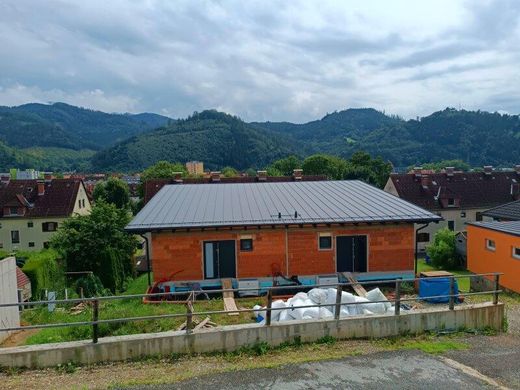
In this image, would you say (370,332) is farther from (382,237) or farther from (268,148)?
(268,148)

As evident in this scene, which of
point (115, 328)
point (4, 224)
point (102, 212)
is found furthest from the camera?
point (4, 224)

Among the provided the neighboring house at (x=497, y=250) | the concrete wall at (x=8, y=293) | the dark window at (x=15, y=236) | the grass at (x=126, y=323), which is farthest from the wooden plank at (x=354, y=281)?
the dark window at (x=15, y=236)

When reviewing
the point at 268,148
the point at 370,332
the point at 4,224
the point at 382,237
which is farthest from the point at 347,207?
the point at 268,148

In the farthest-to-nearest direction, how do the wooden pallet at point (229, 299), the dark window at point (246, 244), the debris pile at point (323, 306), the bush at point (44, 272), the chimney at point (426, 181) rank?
1. the chimney at point (426, 181)
2. the bush at point (44, 272)
3. the dark window at point (246, 244)
4. the wooden pallet at point (229, 299)
5. the debris pile at point (323, 306)

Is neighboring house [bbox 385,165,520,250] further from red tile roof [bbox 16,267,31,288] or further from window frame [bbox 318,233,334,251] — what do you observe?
red tile roof [bbox 16,267,31,288]

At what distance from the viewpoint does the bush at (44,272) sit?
19734 millimetres

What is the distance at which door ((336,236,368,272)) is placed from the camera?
15906 millimetres

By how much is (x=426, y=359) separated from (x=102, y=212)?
74.6 ft

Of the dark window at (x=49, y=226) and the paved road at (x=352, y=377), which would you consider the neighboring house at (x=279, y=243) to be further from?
the dark window at (x=49, y=226)

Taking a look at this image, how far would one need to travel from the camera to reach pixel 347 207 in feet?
56.8

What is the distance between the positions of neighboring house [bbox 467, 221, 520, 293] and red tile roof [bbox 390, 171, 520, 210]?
2238 cm

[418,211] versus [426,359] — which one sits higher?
[418,211]

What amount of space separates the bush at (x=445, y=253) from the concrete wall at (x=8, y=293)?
75.5 ft

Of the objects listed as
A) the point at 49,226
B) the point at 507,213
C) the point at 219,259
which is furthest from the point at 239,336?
the point at 49,226
